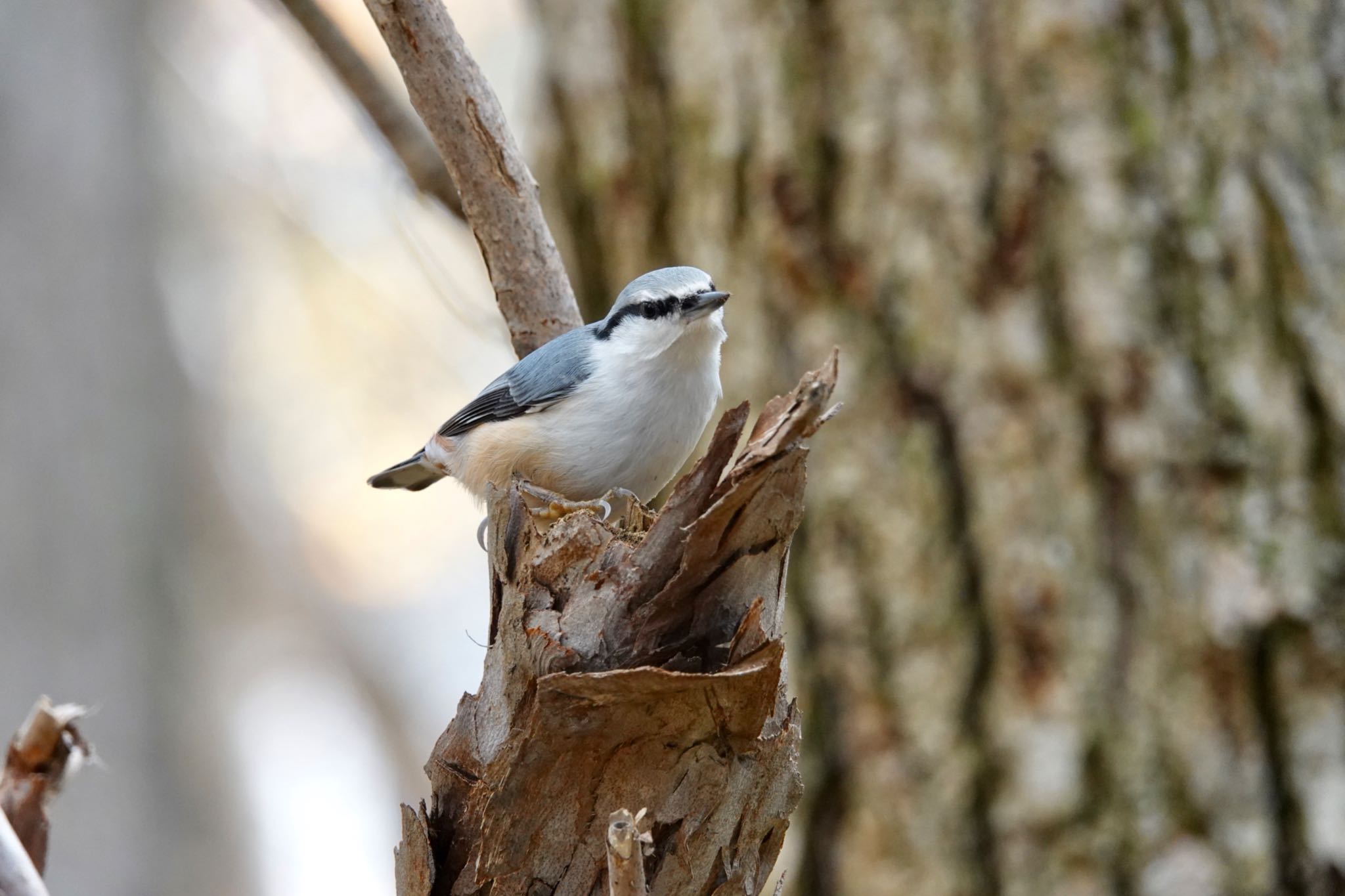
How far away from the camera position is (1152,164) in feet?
9.98

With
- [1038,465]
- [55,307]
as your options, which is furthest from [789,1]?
[55,307]

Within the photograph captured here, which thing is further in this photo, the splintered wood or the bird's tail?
the bird's tail

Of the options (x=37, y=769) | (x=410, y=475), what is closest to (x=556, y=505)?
(x=410, y=475)

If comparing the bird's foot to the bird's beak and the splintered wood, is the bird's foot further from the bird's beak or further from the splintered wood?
the splintered wood

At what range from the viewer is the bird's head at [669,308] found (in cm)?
266

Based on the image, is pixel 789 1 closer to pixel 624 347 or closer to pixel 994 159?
pixel 994 159

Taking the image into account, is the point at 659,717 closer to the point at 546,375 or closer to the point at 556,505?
the point at 556,505

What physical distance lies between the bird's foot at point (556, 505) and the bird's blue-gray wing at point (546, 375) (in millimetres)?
215

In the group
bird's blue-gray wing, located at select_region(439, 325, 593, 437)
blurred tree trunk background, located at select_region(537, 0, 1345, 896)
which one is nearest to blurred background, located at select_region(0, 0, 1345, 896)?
blurred tree trunk background, located at select_region(537, 0, 1345, 896)

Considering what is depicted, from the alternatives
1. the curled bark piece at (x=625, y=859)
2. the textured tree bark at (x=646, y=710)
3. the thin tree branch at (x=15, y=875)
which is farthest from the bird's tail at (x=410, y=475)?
the curled bark piece at (x=625, y=859)

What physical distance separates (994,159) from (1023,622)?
1179mm

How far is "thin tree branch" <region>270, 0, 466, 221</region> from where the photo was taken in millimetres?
3088

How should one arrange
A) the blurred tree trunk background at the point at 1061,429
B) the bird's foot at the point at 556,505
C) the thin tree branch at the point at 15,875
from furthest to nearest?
the blurred tree trunk background at the point at 1061,429 → the bird's foot at the point at 556,505 → the thin tree branch at the point at 15,875

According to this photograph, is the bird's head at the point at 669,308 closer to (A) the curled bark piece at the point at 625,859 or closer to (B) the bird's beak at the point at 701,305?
(B) the bird's beak at the point at 701,305
